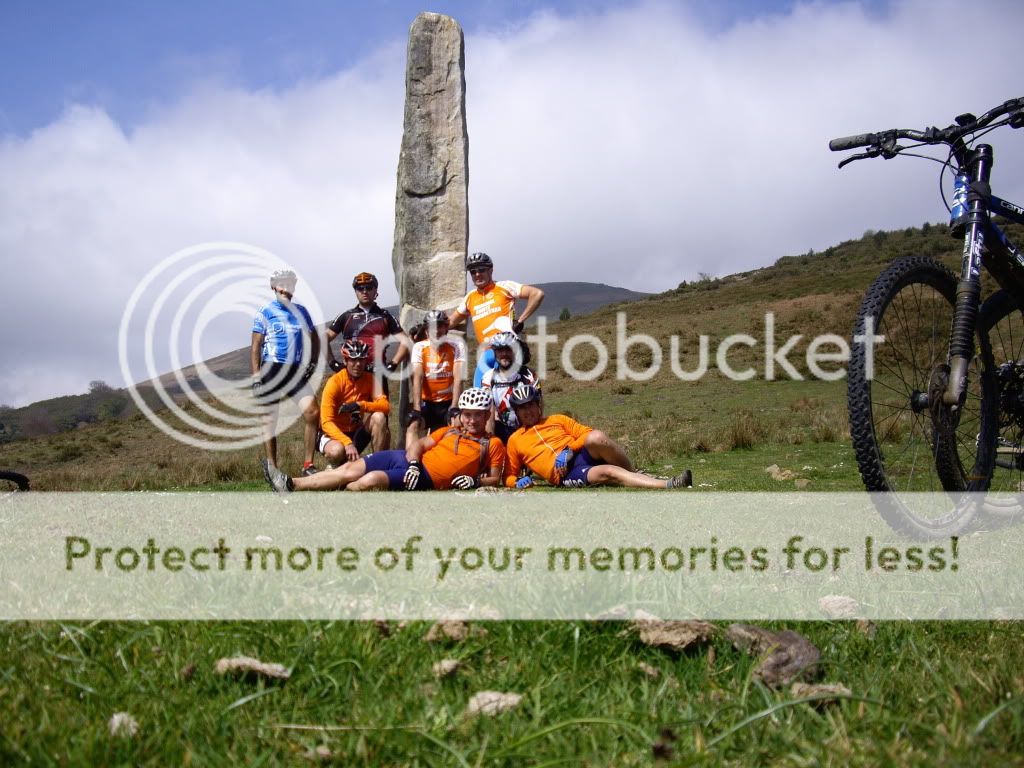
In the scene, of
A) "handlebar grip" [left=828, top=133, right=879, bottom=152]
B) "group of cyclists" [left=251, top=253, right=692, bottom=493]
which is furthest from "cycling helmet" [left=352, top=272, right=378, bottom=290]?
"handlebar grip" [left=828, top=133, right=879, bottom=152]

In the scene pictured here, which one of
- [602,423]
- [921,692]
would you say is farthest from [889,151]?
[602,423]

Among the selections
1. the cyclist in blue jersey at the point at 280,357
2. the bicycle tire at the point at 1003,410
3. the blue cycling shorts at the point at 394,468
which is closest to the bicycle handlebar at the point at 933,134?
the bicycle tire at the point at 1003,410

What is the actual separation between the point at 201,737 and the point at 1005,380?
484cm

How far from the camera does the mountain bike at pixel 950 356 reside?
167 inches

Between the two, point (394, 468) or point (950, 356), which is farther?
point (394, 468)

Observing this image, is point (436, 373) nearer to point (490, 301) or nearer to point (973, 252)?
point (490, 301)

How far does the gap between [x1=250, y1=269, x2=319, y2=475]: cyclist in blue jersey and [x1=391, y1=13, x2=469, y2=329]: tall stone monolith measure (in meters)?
2.46

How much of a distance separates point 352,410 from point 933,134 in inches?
221

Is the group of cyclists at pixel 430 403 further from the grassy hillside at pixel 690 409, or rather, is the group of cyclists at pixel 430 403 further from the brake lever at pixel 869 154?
the brake lever at pixel 869 154

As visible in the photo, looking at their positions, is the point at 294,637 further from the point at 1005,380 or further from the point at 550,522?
the point at 1005,380

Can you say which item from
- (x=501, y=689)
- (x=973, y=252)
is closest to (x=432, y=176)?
(x=973, y=252)

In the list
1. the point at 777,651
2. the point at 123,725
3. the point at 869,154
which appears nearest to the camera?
the point at 123,725

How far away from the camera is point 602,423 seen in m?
16.3

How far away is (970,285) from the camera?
173 inches
